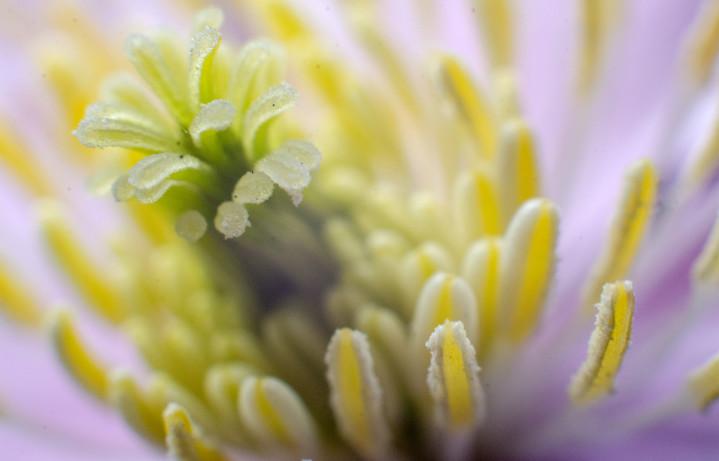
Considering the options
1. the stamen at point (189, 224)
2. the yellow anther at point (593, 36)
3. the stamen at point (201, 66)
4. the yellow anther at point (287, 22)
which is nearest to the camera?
the stamen at point (201, 66)

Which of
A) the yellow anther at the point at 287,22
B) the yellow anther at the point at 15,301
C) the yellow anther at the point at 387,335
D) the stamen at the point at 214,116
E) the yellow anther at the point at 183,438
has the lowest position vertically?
the yellow anther at the point at 183,438

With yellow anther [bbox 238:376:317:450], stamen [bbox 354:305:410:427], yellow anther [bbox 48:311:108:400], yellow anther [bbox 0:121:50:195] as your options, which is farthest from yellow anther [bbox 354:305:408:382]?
yellow anther [bbox 0:121:50:195]

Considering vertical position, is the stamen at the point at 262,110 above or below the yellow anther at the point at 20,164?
below

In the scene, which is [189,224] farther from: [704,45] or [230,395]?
[704,45]

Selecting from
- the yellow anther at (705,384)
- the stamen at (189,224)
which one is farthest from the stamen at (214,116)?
the yellow anther at (705,384)

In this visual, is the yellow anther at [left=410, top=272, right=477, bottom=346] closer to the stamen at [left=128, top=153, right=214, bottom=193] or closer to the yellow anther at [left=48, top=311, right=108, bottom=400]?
the stamen at [left=128, top=153, right=214, bottom=193]

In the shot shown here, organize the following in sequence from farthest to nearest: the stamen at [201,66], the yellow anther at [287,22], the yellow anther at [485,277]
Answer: the yellow anther at [287,22]
the yellow anther at [485,277]
the stamen at [201,66]

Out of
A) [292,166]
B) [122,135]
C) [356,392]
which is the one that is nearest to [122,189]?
[122,135]

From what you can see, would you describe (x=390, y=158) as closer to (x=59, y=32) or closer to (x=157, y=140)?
(x=157, y=140)

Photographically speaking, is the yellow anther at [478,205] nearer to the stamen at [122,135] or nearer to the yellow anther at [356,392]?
the yellow anther at [356,392]
